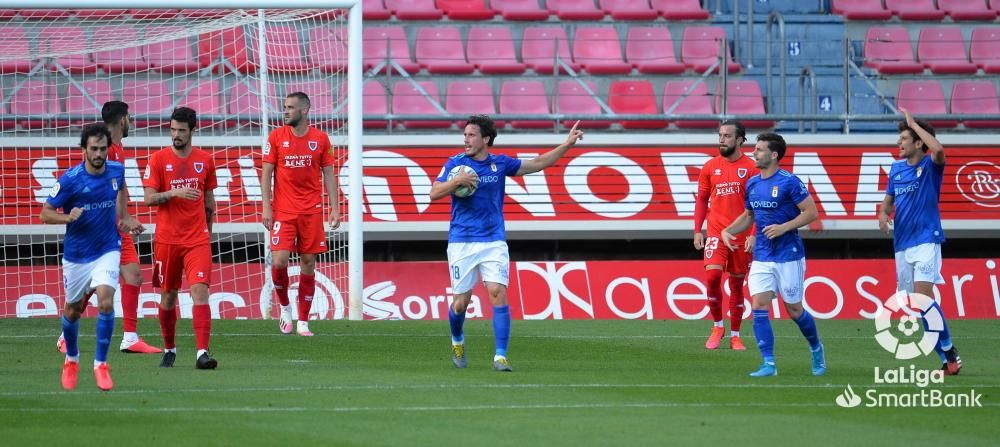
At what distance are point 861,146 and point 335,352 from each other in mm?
10171

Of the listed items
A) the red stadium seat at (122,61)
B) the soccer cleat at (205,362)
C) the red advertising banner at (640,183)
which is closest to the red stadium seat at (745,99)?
the red advertising banner at (640,183)

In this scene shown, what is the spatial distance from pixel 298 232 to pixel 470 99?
816 cm

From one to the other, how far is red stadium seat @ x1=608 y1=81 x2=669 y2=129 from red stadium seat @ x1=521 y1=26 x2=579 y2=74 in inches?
39.3

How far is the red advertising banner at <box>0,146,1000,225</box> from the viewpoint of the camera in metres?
18.4

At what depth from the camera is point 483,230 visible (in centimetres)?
1027

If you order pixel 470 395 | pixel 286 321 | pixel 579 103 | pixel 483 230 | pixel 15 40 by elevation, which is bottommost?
pixel 286 321

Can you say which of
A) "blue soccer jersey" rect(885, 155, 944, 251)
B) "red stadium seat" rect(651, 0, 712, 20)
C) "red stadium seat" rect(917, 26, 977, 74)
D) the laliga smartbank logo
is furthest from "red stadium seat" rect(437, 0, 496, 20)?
"blue soccer jersey" rect(885, 155, 944, 251)

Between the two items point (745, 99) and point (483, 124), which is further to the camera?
point (745, 99)

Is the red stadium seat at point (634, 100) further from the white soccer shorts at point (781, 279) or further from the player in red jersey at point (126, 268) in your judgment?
the white soccer shorts at point (781, 279)

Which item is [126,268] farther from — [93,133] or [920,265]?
[920,265]

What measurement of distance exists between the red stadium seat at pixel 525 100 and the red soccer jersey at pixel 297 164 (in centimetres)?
796

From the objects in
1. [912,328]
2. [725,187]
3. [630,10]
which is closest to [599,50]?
[630,10]

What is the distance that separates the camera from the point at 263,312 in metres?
16.5

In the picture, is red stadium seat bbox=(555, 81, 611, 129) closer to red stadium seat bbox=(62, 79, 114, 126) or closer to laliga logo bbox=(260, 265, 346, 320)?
laliga logo bbox=(260, 265, 346, 320)
